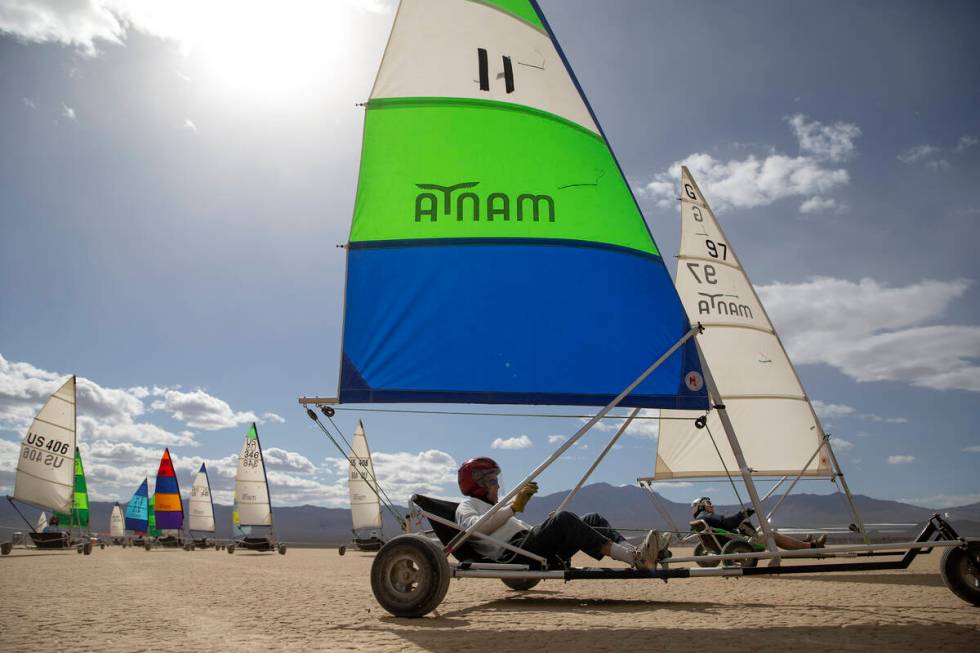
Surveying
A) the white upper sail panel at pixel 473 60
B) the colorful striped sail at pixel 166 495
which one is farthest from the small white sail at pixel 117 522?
the white upper sail panel at pixel 473 60

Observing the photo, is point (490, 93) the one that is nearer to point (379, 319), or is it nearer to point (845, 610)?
point (379, 319)

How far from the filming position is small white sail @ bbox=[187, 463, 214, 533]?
2302 inches

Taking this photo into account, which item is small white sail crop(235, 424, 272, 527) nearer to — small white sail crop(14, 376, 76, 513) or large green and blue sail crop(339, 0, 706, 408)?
small white sail crop(14, 376, 76, 513)

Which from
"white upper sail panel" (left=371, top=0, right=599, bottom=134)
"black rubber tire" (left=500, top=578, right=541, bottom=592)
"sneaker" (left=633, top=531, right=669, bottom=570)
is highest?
"white upper sail panel" (left=371, top=0, right=599, bottom=134)

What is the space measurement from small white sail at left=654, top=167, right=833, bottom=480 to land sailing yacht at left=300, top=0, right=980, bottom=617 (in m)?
9.75

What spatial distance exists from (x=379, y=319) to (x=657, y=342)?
293 cm

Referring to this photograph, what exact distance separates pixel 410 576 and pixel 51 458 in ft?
113

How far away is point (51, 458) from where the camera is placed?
A: 107 feet

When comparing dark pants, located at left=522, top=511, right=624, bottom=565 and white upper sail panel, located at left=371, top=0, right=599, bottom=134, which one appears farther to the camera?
white upper sail panel, located at left=371, top=0, right=599, bottom=134

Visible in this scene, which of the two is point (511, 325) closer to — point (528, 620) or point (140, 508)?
point (528, 620)

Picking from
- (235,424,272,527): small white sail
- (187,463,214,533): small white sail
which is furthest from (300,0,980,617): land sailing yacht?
(187,463,214,533): small white sail

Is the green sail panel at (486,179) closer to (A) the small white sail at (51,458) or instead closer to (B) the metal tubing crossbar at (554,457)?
(B) the metal tubing crossbar at (554,457)

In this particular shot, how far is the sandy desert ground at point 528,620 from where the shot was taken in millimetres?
4332

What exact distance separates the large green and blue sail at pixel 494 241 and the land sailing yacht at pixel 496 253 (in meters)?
0.02
